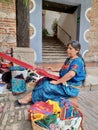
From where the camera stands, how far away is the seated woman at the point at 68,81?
2061mm

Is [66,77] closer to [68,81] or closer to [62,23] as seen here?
[68,81]

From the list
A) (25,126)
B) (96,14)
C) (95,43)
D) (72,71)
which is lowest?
(25,126)

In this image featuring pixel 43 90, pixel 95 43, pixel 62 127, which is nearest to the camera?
pixel 62 127

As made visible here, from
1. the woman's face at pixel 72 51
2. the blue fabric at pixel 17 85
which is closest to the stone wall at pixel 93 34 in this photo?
the blue fabric at pixel 17 85

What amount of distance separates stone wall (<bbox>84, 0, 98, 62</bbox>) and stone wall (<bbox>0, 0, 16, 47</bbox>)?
324cm

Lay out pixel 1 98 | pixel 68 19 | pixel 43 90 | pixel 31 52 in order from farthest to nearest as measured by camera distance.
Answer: pixel 68 19, pixel 31 52, pixel 1 98, pixel 43 90

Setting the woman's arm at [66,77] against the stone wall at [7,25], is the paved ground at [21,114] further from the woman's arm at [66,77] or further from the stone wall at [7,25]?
the stone wall at [7,25]

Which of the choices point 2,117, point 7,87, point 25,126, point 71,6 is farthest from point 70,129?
point 71,6

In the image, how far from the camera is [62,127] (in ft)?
4.99

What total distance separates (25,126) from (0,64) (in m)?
2.37

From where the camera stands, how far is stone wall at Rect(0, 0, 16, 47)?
5.34 meters

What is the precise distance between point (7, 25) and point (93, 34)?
3.79m

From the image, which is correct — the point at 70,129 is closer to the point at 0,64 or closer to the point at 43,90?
the point at 43,90

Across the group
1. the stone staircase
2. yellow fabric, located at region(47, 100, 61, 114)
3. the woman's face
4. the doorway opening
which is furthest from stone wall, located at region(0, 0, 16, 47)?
yellow fabric, located at region(47, 100, 61, 114)
